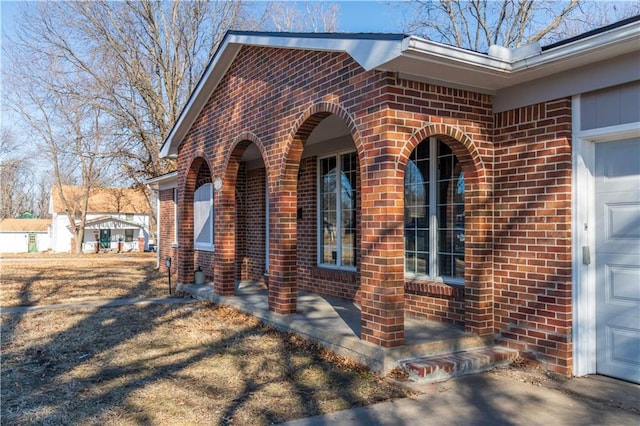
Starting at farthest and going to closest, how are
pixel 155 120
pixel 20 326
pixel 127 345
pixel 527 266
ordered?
pixel 155 120 → pixel 20 326 → pixel 127 345 → pixel 527 266

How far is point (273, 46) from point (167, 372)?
15.7 feet

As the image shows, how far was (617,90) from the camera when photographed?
4.68 meters

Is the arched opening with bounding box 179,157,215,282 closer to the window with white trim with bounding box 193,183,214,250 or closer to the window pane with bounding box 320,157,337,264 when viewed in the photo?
the window with white trim with bounding box 193,183,214,250

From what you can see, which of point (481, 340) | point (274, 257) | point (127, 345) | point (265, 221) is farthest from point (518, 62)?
point (265, 221)

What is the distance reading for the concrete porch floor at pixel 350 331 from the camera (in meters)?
5.15

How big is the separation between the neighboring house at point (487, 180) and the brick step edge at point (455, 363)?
0.26 metres

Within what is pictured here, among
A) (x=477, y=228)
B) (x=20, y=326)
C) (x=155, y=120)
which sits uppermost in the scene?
(x=155, y=120)

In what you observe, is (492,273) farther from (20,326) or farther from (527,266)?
(20,326)

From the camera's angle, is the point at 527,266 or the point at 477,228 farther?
the point at 477,228

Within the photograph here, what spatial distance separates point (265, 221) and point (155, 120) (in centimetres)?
1713

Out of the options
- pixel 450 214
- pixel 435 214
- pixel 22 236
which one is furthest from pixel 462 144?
pixel 22 236

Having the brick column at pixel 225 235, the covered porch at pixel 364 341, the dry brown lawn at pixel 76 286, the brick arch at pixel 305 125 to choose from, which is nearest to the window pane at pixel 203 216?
the dry brown lawn at pixel 76 286

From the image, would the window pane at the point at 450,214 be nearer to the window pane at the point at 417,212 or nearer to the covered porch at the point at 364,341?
the window pane at the point at 417,212

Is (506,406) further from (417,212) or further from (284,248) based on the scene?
(284,248)
